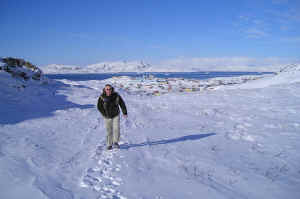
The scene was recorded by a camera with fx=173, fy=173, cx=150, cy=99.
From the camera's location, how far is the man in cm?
485

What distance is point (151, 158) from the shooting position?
4.57 m

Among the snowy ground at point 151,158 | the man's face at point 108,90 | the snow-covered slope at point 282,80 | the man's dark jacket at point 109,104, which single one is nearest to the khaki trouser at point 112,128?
the man's dark jacket at point 109,104

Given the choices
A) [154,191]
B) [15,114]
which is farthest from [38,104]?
[154,191]

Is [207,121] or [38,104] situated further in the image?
[38,104]

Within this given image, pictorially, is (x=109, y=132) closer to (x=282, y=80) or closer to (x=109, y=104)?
(x=109, y=104)

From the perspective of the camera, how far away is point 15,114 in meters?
8.00

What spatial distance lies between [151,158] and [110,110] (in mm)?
1746

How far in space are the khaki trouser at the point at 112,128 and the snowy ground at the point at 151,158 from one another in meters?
0.36

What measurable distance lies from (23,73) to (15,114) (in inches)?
339

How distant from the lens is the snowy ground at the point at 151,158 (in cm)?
315

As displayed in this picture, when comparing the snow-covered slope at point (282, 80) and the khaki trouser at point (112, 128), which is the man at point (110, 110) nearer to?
the khaki trouser at point (112, 128)

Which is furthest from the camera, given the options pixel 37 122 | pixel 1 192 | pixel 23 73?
pixel 23 73

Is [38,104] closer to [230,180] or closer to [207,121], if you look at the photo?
A: [207,121]

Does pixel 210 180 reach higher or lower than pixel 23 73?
lower
